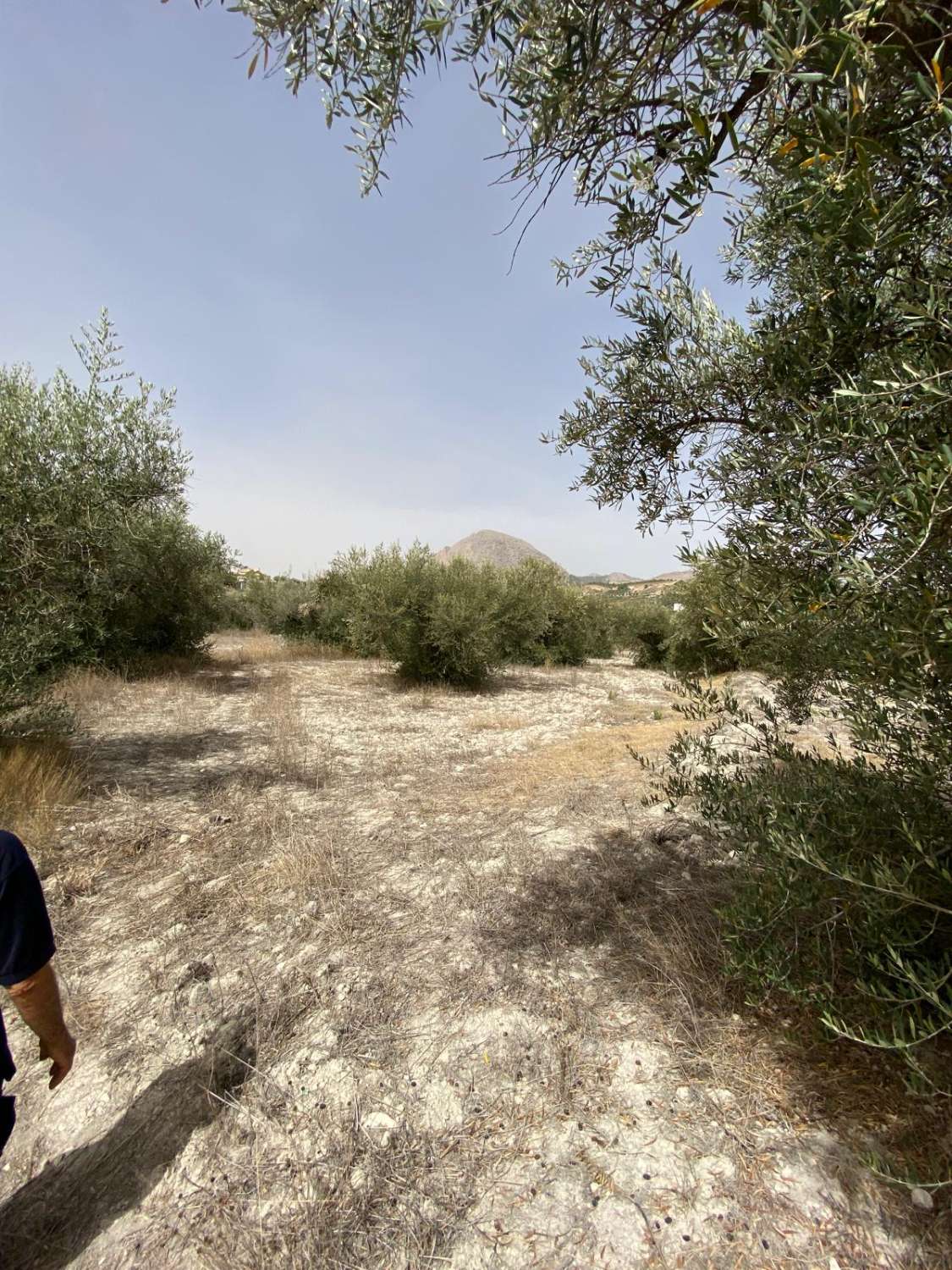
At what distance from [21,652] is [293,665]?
1151cm

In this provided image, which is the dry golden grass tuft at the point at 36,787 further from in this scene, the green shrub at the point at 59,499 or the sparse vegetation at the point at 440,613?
the sparse vegetation at the point at 440,613

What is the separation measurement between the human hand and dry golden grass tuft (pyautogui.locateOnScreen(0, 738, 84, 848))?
133 inches

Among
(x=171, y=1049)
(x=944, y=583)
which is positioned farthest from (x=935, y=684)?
(x=171, y=1049)

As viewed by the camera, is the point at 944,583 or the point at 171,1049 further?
the point at 171,1049

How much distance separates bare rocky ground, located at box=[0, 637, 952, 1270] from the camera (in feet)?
6.00

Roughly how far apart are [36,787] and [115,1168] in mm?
4204

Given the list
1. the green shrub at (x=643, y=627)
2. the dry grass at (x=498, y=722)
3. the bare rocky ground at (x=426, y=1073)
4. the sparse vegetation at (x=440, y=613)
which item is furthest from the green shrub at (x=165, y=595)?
the green shrub at (x=643, y=627)

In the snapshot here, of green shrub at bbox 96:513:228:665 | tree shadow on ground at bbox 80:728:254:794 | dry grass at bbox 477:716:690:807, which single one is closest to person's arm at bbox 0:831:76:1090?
dry grass at bbox 477:716:690:807

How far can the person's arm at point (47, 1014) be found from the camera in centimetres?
185

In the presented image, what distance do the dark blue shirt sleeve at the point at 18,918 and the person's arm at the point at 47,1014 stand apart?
0.05 meters

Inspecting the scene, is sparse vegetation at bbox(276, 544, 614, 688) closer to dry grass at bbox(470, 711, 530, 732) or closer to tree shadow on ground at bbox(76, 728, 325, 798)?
dry grass at bbox(470, 711, 530, 732)

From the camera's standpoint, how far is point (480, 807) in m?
5.85

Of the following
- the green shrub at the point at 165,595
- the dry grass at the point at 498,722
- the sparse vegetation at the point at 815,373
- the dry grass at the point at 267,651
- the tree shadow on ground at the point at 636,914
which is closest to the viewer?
the sparse vegetation at the point at 815,373

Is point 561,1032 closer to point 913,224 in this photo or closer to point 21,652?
point 913,224
